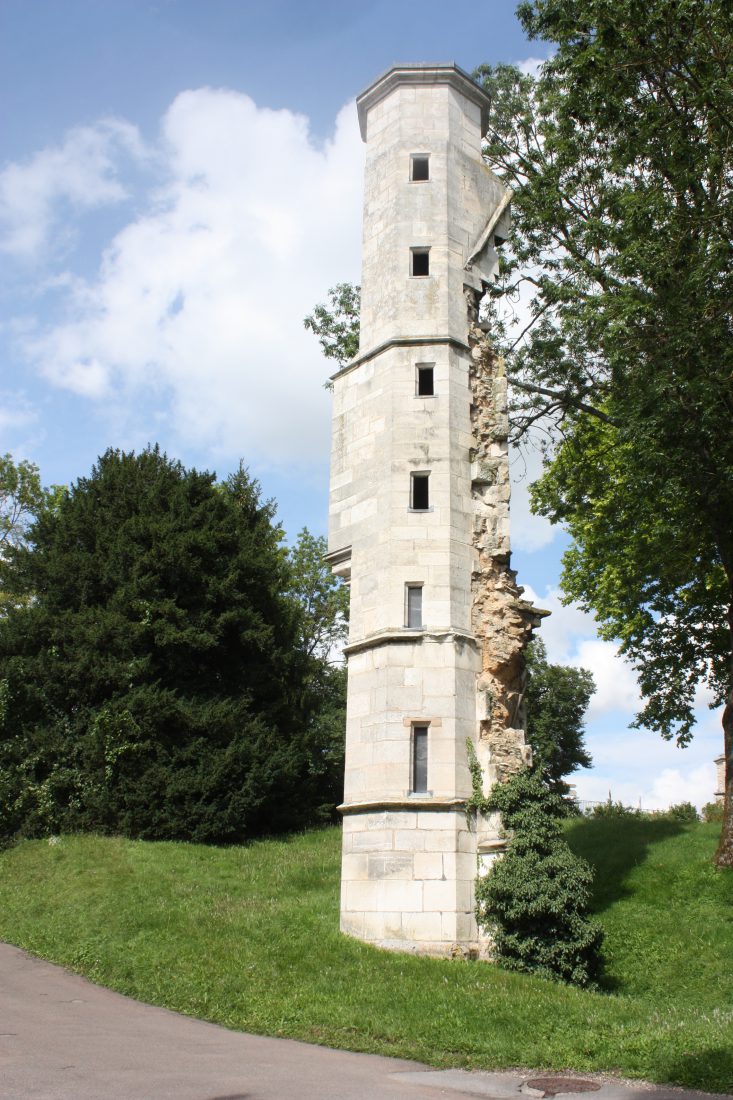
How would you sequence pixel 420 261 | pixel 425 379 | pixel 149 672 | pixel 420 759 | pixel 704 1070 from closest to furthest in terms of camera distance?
pixel 704 1070
pixel 420 759
pixel 425 379
pixel 420 261
pixel 149 672

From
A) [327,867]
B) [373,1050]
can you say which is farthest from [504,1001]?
[327,867]

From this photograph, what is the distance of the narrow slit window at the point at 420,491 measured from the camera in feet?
57.6

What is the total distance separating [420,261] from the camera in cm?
1906

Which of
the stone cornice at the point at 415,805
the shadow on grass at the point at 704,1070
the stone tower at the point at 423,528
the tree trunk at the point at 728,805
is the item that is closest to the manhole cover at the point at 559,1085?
the shadow on grass at the point at 704,1070

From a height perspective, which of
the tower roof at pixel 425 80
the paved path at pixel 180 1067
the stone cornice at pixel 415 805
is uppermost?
the tower roof at pixel 425 80

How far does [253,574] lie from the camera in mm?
27375

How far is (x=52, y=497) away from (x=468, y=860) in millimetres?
22334

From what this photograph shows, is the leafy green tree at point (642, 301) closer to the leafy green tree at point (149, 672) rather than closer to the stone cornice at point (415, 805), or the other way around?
the stone cornice at point (415, 805)

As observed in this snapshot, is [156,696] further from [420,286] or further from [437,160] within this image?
[437,160]

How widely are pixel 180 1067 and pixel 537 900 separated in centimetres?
673

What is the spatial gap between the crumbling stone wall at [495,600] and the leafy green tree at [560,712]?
27.1 m

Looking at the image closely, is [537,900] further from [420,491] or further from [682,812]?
[682,812]

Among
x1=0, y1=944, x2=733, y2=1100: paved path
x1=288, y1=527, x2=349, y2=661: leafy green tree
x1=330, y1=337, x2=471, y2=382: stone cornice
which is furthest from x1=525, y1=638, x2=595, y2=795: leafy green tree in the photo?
x1=0, y1=944, x2=733, y2=1100: paved path

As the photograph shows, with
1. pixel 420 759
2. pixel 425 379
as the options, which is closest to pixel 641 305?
pixel 425 379
